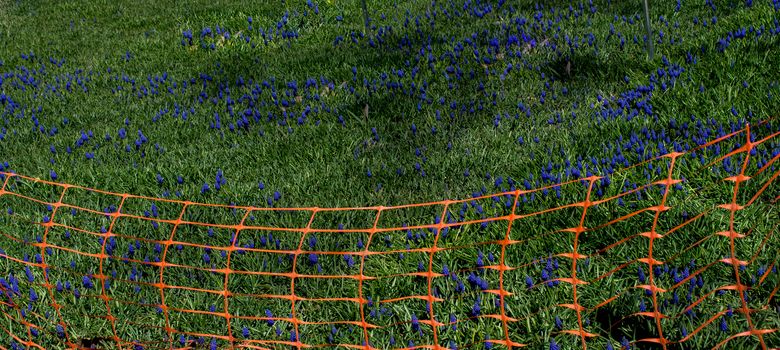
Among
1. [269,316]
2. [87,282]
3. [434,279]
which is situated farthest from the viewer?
[87,282]

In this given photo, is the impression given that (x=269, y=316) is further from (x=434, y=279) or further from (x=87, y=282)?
(x=87, y=282)

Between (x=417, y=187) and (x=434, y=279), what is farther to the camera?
(x=417, y=187)

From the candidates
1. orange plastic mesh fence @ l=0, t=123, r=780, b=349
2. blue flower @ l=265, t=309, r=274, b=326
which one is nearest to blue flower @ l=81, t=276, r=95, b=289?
orange plastic mesh fence @ l=0, t=123, r=780, b=349

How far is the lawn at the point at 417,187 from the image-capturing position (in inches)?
124

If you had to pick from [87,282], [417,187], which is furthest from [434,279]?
[87,282]

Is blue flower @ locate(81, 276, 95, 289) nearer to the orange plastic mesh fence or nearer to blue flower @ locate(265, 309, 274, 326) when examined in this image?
the orange plastic mesh fence

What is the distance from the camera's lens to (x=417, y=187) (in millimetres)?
4422

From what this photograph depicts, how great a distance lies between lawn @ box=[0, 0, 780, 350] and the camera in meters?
3.15

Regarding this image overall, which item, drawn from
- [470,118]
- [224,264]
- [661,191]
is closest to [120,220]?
[224,264]

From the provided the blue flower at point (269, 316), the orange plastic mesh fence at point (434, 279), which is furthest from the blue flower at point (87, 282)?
the blue flower at point (269, 316)

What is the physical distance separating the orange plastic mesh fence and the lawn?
1cm

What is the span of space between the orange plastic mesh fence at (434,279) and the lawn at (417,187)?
1cm

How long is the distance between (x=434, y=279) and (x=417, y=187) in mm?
1047

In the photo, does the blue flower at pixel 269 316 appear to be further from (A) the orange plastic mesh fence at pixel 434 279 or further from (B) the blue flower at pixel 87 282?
(B) the blue flower at pixel 87 282
